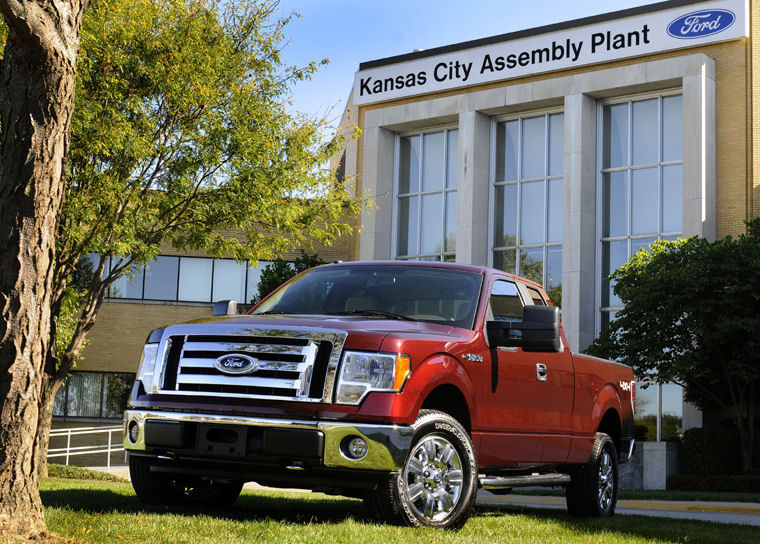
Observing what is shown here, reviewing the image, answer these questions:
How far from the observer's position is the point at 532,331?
7.74 metres

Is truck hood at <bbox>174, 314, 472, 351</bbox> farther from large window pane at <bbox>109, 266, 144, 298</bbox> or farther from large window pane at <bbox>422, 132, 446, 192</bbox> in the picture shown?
large window pane at <bbox>109, 266, 144, 298</bbox>

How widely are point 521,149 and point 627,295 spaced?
1101 cm

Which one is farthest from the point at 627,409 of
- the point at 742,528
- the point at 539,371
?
the point at 539,371

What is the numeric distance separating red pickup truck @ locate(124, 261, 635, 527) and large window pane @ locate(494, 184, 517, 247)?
90.5ft

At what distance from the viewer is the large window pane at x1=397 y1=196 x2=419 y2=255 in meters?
38.6

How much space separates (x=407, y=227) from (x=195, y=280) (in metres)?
8.89

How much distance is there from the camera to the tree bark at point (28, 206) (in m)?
5.95

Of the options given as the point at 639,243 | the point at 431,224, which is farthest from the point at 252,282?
the point at 639,243

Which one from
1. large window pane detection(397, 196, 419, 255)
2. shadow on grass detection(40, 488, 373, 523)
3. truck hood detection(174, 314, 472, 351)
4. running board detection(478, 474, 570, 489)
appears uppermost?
large window pane detection(397, 196, 419, 255)

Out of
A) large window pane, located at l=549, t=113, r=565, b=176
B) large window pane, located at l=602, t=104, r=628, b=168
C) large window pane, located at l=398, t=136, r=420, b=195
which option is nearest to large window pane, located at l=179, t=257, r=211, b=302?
large window pane, located at l=398, t=136, r=420, b=195

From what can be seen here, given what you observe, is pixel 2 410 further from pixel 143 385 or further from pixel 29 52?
pixel 29 52

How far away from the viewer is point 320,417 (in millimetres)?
6539

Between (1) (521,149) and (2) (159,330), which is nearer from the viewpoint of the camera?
(2) (159,330)

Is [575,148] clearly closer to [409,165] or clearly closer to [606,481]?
[409,165]
